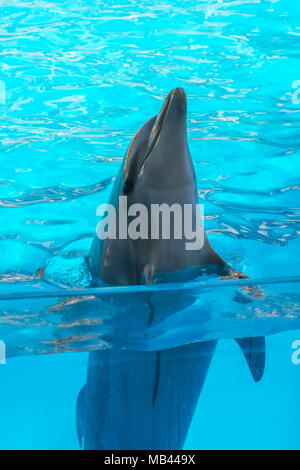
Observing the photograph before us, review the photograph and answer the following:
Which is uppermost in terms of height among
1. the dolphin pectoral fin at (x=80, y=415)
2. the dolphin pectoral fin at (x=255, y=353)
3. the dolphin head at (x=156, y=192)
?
the dolphin head at (x=156, y=192)

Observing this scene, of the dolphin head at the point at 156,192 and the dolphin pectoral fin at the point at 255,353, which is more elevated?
the dolphin head at the point at 156,192

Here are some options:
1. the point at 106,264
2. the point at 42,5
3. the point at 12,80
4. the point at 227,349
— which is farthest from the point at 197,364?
the point at 42,5

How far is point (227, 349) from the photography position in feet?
6.28

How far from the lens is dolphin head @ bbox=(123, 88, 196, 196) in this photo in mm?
2082

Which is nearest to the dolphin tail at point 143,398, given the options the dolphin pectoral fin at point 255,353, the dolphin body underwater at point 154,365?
the dolphin body underwater at point 154,365

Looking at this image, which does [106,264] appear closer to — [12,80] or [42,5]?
[12,80]

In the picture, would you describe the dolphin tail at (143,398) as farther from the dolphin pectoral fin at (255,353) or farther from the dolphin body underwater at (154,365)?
the dolphin pectoral fin at (255,353)

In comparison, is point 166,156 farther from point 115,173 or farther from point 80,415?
point 115,173

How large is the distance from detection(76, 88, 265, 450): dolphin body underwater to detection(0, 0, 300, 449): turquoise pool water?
4 centimetres

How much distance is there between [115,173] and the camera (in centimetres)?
427

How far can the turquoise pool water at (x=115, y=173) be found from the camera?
74.7 inches

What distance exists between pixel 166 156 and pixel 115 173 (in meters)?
2.17

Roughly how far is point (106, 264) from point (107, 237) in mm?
109
